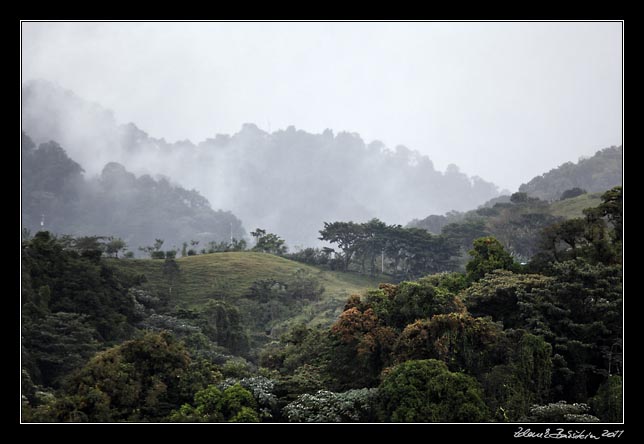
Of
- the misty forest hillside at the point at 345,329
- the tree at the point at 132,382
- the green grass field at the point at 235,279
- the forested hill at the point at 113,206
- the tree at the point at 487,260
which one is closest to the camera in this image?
the tree at the point at 132,382

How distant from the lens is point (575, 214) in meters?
48.2

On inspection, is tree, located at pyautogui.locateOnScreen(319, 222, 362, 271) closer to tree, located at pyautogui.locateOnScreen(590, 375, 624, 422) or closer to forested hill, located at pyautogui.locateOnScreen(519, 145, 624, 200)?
tree, located at pyautogui.locateOnScreen(590, 375, 624, 422)

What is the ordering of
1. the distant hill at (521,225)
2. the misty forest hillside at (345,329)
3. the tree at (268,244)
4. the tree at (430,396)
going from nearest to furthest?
the tree at (430,396) → the misty forest hillside at (345,329) → the distant hill at (521,225) → the tree at (268,244)

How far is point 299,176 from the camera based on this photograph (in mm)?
126562

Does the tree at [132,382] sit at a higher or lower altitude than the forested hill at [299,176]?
lower

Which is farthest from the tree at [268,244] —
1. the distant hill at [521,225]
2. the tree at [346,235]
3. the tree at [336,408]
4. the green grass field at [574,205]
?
the tree at [336,408]

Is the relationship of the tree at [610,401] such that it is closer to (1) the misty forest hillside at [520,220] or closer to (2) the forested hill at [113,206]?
(1) the misty forest hillside at [520,220]

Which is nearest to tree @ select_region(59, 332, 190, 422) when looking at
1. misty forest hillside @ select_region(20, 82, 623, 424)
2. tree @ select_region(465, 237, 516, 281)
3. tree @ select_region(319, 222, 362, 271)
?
misty forest hillside @ select_region(20, 82, 623, 424)

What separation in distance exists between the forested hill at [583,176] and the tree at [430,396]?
2807 inches

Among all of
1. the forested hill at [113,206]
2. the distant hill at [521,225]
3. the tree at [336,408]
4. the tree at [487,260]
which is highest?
the forested hill at [113,206]

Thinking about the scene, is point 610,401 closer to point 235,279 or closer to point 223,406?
point 223,406

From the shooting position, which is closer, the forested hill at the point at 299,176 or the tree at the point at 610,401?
the tree at the point at 610,401

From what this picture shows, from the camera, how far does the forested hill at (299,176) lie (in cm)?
11625

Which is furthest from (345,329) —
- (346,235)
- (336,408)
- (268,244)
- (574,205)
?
(574,205)
